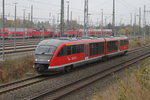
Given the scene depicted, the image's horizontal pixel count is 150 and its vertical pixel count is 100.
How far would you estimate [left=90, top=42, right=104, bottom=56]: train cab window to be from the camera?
67.2 feet

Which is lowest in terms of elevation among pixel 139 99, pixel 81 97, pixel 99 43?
pixel 81 97

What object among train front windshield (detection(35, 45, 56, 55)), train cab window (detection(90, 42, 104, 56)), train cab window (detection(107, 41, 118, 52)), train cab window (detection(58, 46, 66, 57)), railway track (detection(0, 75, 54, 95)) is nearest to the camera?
railway track (detection(0, 75, 54, 95))

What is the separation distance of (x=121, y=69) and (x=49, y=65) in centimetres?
656

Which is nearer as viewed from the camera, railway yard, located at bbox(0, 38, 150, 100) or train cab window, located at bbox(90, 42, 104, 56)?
railway yard, located at bbox(0, 38, 150, 100)

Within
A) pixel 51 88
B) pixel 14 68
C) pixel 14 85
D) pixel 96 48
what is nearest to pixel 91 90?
pixel 51 88

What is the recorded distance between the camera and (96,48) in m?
21.4

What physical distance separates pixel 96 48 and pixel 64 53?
593 cm

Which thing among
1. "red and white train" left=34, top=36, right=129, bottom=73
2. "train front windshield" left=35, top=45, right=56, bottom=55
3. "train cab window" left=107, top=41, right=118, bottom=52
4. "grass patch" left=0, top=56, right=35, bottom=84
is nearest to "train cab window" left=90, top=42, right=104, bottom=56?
"red and white train" left=34, top=36, right=129, bottom=73

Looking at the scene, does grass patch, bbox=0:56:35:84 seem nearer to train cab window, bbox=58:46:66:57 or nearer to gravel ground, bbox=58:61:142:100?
train cab window, bbox=58:46:66:57

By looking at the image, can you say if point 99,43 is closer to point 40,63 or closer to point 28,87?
point 40,63

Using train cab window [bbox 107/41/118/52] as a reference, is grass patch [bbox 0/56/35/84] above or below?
below

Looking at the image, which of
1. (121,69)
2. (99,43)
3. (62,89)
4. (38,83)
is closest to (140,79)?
(62,89)

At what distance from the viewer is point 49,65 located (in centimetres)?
1497

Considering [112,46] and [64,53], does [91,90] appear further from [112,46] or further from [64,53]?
[112,46]
